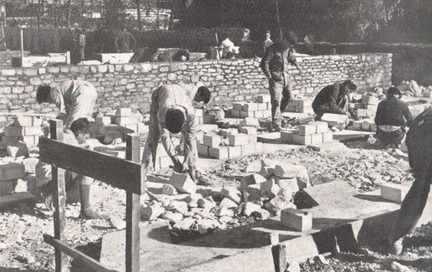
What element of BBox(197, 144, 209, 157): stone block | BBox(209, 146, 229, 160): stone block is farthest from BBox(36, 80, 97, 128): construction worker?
BBox(209, 146, 229, 160): stone block

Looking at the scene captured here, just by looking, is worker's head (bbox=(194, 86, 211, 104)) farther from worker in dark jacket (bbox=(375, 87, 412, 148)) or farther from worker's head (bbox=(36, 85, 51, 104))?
worker in dark jacket (bbox=(375, 87, 412, 148))

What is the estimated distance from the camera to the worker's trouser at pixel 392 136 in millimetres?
9384

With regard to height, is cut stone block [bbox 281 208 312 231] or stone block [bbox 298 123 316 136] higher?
stone block [bbox 298 123 316 136]

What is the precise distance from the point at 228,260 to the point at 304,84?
1156 centimetres

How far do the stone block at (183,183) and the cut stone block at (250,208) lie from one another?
851 mm

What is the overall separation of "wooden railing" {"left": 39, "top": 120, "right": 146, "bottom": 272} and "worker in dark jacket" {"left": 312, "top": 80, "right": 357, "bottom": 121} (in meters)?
7.52

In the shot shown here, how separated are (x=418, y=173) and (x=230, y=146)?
4.33 meters

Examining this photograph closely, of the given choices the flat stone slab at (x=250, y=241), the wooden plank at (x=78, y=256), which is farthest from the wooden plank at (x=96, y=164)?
the flat stone slab at (x=250, y=241)

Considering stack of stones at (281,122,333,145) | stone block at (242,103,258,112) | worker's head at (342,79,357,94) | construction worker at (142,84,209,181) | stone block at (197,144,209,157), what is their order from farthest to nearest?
stone block at (242,103,258,112), worker's head at (342,79,357,94), stack of stones at (281,122,333,145), stone block at (197,144,209,157), construction worker at (142,84,209,181)

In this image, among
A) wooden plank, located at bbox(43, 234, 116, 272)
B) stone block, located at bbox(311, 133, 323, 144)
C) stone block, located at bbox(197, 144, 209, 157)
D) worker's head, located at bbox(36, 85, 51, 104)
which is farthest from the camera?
stone block, located at bbox(311, 133, 323, 144)

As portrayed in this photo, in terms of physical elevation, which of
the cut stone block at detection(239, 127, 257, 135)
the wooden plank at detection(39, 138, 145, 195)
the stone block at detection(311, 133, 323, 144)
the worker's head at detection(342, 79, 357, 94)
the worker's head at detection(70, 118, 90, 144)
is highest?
the worker's head at detection(342, 79, 357, 94)

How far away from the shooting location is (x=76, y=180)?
6.19 metres

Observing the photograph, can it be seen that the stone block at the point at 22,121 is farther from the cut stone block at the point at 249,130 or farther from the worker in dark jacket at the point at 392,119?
the worker in dark jacket at the point at 392,119

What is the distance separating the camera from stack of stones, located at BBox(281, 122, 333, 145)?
9.67 m
